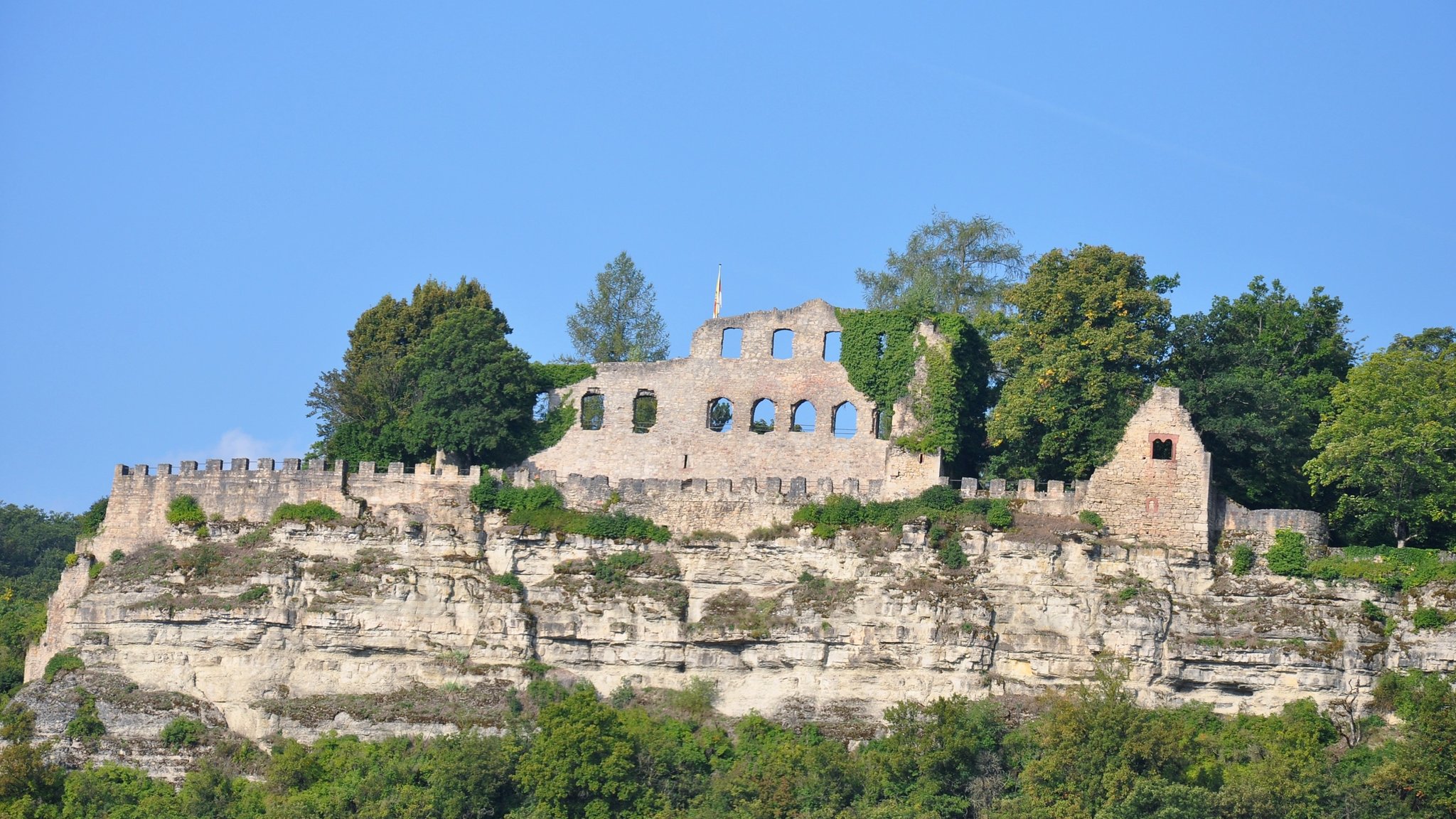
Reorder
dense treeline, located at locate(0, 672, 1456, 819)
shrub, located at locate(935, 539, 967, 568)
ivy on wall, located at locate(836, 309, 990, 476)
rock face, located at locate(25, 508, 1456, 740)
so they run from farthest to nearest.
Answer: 1. ivy on wall, located at locate(836, 309, 990, 476)
2. shrub, located at locate(935, 539, 967, 568)
3. rock face, located at locate(25, 508, 1456, 740)
4. dense treeline, located at locate(0, 672, 1456, 819)

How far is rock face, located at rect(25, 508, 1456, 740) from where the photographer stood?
51.3 metres

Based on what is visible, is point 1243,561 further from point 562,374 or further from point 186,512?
point 186,512

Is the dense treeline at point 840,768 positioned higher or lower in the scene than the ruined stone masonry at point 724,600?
lower

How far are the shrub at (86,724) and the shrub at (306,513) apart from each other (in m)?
6.33

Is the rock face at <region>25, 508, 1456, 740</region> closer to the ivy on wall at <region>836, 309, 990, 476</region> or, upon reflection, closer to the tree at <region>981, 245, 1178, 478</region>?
the tree at <region>981, 245, 1178, 478</region>

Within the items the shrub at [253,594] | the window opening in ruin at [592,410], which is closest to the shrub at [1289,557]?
the window opening in ruin at [592,410]

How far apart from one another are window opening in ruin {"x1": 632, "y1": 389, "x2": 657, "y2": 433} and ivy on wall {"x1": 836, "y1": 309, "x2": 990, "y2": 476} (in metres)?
5.21

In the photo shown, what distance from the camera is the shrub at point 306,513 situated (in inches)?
2235

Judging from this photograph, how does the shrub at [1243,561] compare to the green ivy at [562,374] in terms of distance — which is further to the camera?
the green ivy at [562,374]

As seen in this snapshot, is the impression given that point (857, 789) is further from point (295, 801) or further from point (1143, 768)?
point (295, 801)

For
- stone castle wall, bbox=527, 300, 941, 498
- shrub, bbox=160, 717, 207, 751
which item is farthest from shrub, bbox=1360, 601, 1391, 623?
shrub, bbox=160, 717, 207, 751

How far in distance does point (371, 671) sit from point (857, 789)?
12333 mm

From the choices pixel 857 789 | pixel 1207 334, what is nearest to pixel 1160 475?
pixel 1207 334

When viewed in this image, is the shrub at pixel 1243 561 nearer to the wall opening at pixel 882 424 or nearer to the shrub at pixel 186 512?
the wall opening at pixel 882 424
